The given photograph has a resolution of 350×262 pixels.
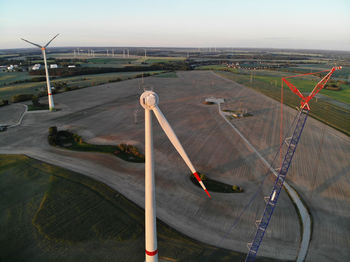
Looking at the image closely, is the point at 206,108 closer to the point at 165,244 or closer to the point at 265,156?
the point at 265,156

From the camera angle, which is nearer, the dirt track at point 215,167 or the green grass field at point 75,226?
the green grass field at point 75,226

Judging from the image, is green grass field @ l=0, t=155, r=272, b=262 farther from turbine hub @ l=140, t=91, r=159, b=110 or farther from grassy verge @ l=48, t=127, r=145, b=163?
turbine hub @ l=140, t=91, r=159, b=110

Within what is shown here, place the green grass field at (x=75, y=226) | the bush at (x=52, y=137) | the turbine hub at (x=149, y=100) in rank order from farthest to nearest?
the bush at (x=52, y=137) → the green grass field at (x=75, y=226) → the turbine hub at (x=149, y=100)

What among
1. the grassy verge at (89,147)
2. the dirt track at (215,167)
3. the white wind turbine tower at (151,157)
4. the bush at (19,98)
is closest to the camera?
the white wind turbine tower at (151,157)

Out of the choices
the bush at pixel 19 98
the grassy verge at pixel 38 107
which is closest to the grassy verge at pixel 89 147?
the grassy verge at pixel 38 107

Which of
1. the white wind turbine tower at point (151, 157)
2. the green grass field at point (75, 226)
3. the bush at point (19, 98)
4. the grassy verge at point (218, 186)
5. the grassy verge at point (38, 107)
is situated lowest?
the green grass field at point (75, 226)

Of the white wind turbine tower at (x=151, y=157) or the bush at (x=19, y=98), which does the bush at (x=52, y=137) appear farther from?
the bush at (x=19, y=98)
